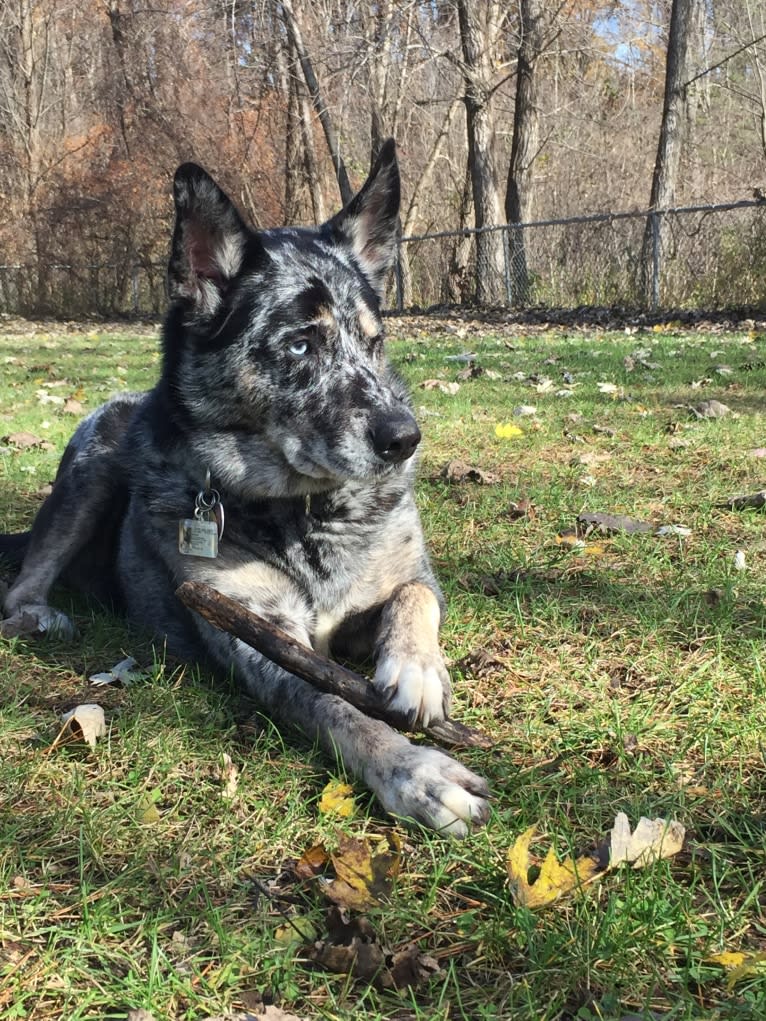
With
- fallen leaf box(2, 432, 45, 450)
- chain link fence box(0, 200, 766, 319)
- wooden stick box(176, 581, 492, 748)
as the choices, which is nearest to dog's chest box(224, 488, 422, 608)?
wooden stick box(176, 581, 492, 748)

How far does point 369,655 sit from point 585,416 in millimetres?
3817

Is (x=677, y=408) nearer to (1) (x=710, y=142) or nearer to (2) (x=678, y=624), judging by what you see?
(2) (x=678, y=624)

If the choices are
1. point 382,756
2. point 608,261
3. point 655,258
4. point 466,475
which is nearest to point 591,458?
point 466,475

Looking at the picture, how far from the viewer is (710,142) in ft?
92.5

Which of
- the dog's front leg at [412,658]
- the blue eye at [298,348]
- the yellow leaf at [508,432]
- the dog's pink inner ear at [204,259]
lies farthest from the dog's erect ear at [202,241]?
the yellow leaf at [508,432]

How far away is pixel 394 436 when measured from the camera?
2.79 metres

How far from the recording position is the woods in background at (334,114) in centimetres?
1972

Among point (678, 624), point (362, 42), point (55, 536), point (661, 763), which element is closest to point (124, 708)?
point (55, 536)

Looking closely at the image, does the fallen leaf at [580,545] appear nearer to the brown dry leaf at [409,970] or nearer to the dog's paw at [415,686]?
the dog's paw at [415,686]

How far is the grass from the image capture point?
5.07 feet

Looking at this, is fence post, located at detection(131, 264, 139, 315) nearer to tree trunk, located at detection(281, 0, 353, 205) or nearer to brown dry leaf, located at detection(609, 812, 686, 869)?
tree trunk, located at detection(281, 0, 353, 205)

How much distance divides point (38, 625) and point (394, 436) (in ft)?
4.94

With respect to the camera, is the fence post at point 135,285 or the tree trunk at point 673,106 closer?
the tree trunk at point 673,106

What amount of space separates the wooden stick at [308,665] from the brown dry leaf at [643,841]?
54cm
